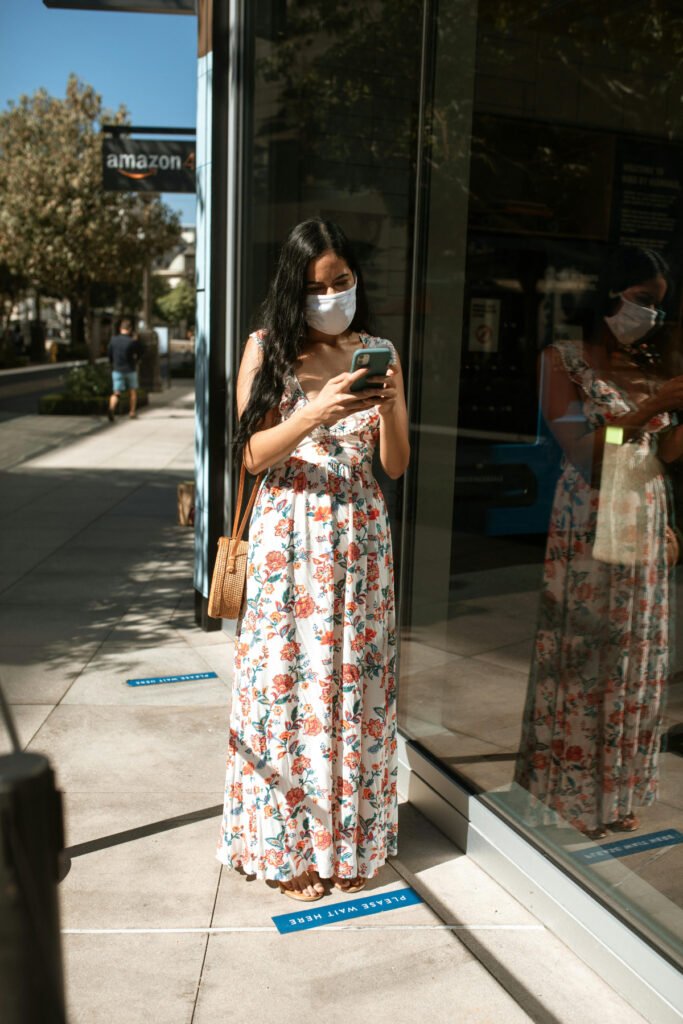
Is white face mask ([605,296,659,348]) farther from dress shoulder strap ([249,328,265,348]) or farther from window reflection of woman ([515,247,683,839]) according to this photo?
dress shoulder strap ([249,328,265,348])

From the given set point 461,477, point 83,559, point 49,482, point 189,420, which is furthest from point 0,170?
point 461,477

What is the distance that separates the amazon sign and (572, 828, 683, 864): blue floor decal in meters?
8.76

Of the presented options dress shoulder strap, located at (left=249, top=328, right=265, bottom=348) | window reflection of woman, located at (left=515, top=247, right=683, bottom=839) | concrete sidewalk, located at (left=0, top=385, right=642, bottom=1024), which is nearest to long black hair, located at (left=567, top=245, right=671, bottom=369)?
window reflection of woman, located at (left=515, top=247, right=683, bottom=839)

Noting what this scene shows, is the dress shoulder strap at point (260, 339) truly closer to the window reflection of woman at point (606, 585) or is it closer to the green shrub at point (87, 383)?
the window reflection of woman at point (606, 585)

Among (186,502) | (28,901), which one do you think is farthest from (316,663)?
(186,502)

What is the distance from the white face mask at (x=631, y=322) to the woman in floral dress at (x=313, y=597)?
69 centimetres

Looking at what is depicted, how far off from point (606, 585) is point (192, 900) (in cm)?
170

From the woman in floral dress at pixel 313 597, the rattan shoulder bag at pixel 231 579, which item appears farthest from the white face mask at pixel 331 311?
the rattan shoulder bag at pixel 231 579

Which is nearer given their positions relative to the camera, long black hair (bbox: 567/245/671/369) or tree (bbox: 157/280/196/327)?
long black hair (bbox: 567/245/671/369)

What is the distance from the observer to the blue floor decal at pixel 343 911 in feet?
10.4

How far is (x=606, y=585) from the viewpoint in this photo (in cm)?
325

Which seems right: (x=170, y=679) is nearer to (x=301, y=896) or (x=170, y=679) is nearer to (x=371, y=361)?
(x=301, y=896)

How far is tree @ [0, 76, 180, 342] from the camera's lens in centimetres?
3159

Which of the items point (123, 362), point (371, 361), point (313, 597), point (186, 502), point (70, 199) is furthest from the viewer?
point (70, 199)
